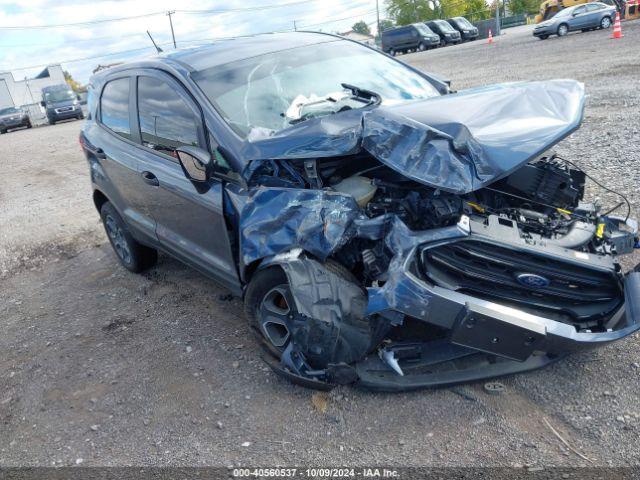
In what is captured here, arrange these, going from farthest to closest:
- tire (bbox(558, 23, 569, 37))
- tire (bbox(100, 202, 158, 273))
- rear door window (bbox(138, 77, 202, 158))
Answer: tire (bbox(558, 23, 569, 37)) < tire (bbox(100, 202, 158, 273)) < rear door window (bbox(138, 77, 202, 158))

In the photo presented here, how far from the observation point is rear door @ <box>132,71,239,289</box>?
11.5 ft

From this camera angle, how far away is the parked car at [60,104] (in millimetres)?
24938

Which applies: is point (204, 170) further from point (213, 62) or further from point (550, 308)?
point (550, 308)

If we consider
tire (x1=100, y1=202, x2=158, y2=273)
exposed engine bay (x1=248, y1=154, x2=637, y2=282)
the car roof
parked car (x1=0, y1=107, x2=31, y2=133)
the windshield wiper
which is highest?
the car roof

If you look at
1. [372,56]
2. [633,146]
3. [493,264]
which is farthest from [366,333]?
[633,146]

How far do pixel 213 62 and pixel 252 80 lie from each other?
1.15ft

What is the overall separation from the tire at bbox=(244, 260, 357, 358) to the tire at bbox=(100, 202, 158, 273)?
6.93 ft

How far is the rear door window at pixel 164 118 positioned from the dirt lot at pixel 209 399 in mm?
1318

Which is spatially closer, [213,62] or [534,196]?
[534,196]

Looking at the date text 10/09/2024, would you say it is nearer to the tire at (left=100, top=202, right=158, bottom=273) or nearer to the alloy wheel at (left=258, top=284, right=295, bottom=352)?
the alloy wheel at (left=258, top=284, right=295, bottom=352)

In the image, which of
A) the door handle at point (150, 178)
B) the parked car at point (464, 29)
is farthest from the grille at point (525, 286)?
the parked car at point (464, 29)

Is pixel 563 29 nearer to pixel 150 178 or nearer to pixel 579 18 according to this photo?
pixel 579 18

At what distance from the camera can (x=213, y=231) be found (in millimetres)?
3529

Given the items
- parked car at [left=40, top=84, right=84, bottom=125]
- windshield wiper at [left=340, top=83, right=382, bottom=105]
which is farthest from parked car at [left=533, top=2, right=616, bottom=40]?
windshield wiper at [left=340, top=83, right=382, bottom=105]
